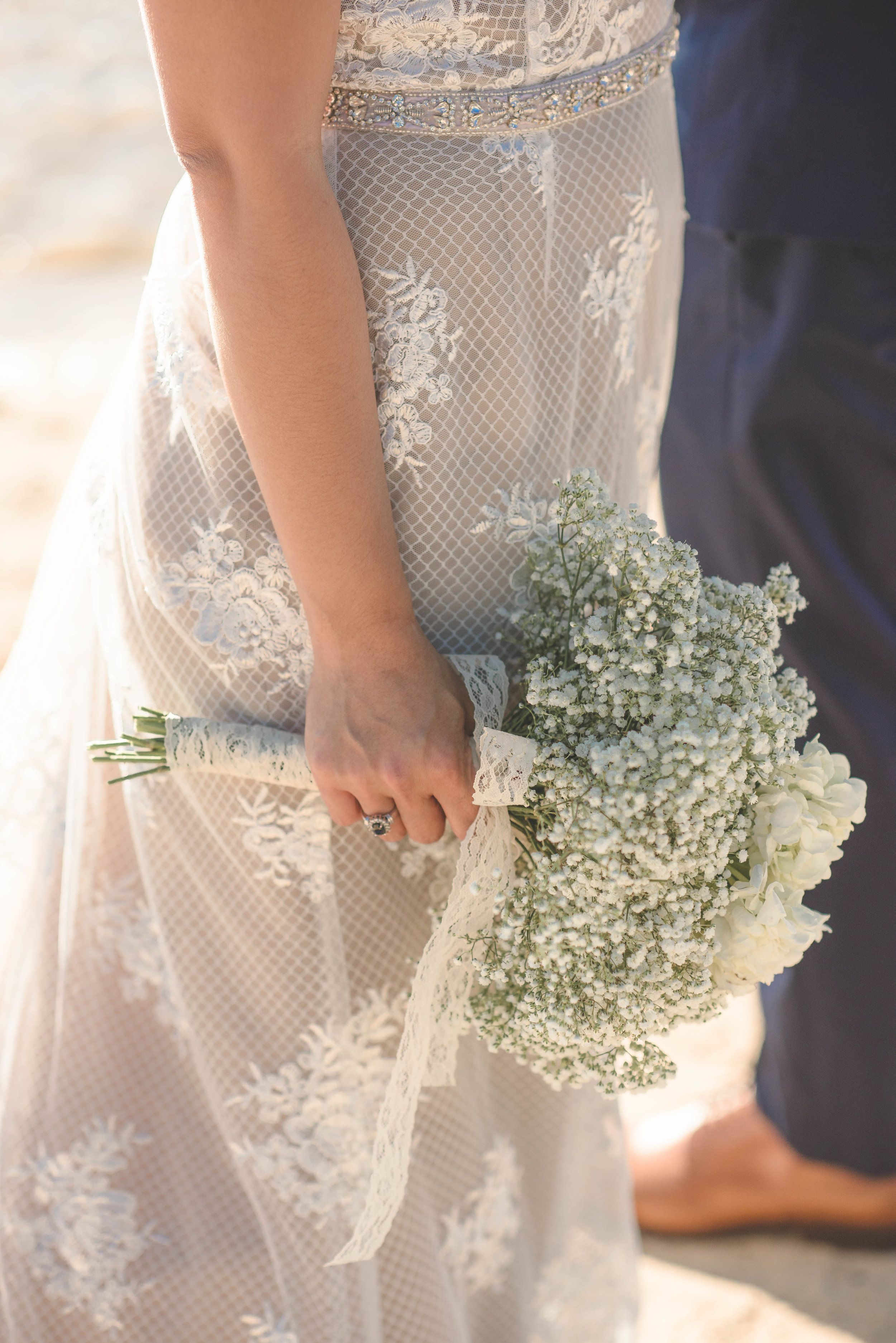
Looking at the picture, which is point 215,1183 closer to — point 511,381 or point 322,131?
point 511,381

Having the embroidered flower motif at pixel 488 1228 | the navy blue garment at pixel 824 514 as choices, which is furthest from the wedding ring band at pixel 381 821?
the navy blue garment at pixel 824 514

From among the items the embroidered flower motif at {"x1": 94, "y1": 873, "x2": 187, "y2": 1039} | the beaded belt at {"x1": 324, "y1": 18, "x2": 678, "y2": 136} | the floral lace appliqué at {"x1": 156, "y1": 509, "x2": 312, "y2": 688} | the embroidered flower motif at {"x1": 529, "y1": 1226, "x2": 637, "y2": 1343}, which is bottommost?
the embroidered flower motif at {"x1": 529, "y1": 1226, "x2": 637, "y2": 1343}

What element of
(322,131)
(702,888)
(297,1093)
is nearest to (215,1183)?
(297,1093)

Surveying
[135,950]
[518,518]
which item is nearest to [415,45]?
[518,518]

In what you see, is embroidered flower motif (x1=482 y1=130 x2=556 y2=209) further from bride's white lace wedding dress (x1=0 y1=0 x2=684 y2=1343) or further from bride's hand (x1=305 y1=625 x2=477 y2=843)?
bride's hand (x1=305 y1=625 x2=477 y2=843)

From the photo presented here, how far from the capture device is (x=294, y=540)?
41.3 inches

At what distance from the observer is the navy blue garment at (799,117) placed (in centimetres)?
157

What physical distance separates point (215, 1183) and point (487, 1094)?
36 centimetres

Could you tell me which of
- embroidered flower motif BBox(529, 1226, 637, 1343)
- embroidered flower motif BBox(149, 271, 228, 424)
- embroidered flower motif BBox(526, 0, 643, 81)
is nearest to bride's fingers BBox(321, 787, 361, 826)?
embroidered flower motif BBox(149, 271, 228, 424)

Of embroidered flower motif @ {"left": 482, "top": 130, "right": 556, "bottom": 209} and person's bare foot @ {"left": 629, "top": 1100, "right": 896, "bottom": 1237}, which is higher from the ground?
embroidered flower motif @ {"left": 482, "top": 130, "right": 556, "bottom": 209}

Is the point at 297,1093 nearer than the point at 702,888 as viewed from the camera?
No

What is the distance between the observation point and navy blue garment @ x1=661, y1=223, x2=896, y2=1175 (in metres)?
1.71

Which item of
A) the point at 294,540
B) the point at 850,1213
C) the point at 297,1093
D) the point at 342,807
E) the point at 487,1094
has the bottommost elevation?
the point at 850,1213

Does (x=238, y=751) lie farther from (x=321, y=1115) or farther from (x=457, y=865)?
(x=321, y=1115)
